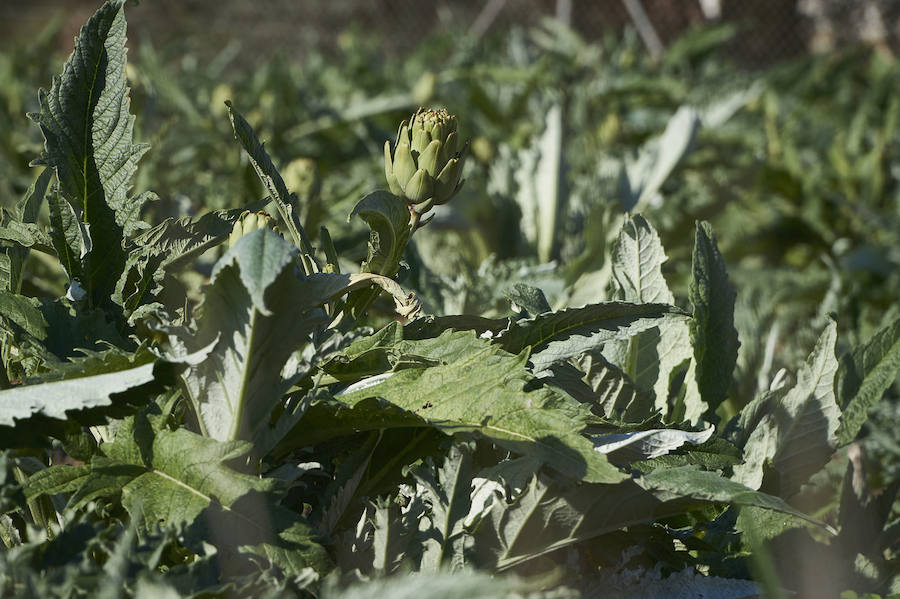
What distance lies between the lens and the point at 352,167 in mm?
2410

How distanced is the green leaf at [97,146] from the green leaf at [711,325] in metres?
0.51

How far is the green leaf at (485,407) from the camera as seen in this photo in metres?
0.57

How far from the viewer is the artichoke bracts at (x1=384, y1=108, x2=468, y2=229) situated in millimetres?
707

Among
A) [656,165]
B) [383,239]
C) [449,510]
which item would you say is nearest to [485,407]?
[449,510]

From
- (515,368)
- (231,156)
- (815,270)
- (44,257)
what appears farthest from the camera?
(815,270)

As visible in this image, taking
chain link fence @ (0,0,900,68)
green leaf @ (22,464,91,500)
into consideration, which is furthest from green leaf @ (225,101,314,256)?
chain link fence @ (0,0,900,68)

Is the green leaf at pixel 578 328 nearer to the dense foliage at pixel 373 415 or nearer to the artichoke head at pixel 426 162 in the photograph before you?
the dense foliage at pixel 373 415

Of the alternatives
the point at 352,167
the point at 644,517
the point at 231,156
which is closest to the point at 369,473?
the point at 644,517

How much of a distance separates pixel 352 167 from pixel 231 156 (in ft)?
1.29

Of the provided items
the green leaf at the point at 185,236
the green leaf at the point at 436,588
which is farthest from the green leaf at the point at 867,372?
the green leaf at the point at 185,236

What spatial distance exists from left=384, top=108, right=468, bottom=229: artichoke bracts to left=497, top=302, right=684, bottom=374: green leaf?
0.13m

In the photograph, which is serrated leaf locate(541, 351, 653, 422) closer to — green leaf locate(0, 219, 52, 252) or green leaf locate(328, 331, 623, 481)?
green leaf locate(328, 331, 623, 481)

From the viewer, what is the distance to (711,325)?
0.84 meters

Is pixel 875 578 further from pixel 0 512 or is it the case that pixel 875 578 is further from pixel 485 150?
pixel 485 150
